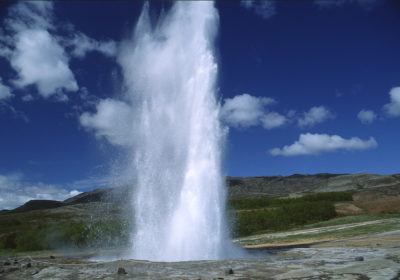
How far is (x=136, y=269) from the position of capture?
1212 cm

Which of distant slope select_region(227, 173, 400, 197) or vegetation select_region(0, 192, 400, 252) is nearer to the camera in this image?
vegetation select_region(0, 192, 400, 252)

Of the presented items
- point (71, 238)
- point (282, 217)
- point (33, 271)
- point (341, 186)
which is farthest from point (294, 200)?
point (341, 186)

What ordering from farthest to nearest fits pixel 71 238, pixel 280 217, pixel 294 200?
1. pixel 294 200
2. pixel 280 217
3. pixel 71 238

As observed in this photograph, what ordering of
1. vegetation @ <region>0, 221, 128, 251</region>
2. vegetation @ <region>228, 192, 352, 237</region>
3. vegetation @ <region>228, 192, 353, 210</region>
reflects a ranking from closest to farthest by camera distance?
vegetation @ <region>0, 221, 128, 251</region>
vegetation @ <region>228, 192, 352, 237</region>
vegetation @ <region>228, 192, 353, 210</region>

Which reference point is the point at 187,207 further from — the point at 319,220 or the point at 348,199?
the point at 348,199

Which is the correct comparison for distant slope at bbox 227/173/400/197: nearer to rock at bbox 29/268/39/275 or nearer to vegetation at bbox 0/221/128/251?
vegetation at bbox 0/221/128/251

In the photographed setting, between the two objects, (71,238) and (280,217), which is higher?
(280,217)

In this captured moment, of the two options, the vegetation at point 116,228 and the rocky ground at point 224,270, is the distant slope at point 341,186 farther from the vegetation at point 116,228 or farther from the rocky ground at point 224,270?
the rocky ground at point 224,270

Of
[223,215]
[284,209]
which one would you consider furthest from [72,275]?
[284,209]

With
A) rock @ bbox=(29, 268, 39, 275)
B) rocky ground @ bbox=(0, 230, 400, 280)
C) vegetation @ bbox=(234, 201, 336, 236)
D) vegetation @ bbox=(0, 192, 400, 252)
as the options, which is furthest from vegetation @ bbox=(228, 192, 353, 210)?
rock @ bbox=(29, 268, 39, 275)

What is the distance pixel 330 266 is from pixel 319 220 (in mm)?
38809

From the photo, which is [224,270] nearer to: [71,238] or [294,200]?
[71,238]

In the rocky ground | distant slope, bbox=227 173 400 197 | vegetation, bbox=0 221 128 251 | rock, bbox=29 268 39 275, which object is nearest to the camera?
the rocky ground

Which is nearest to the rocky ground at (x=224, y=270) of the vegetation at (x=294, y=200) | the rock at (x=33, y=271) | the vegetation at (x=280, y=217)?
the rock at (x=33, y=271)
